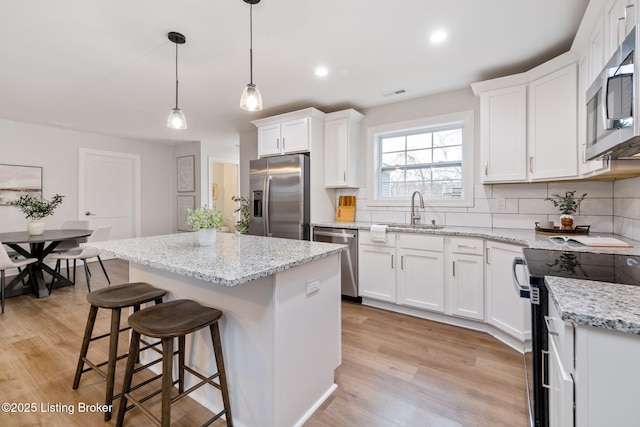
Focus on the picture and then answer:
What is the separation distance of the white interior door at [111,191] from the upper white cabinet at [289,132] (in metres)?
3.49

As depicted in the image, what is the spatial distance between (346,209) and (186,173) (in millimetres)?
4061

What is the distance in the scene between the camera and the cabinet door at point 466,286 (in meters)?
2.58

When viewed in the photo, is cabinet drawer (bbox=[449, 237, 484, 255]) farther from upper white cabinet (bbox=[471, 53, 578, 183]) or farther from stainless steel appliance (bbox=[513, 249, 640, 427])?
stainless steel appliance (bbox=[513, 249, 640, 427])

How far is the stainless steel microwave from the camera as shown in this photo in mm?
1063

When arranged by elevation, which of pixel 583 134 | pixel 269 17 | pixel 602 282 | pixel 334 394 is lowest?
pixel 334 394

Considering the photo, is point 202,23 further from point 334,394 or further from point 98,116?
point 98,116

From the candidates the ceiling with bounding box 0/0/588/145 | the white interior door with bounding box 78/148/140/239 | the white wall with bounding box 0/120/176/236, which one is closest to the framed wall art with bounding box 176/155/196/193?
the white wall with bounding box 0/120/176/236

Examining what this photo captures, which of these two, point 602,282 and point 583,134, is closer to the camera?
point 602,282

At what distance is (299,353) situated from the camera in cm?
153

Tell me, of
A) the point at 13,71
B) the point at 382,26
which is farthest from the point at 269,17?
the point at 13,71

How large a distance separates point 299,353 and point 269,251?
1.90ft

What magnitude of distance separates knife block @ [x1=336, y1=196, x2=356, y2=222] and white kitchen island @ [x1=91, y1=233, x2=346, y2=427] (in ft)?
6.59

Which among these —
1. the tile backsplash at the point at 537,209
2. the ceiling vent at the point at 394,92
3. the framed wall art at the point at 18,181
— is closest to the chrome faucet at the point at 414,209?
the tile backsplash at the point at 537,209

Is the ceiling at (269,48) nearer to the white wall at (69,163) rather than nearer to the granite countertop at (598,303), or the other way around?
the white wall at (69,163)
